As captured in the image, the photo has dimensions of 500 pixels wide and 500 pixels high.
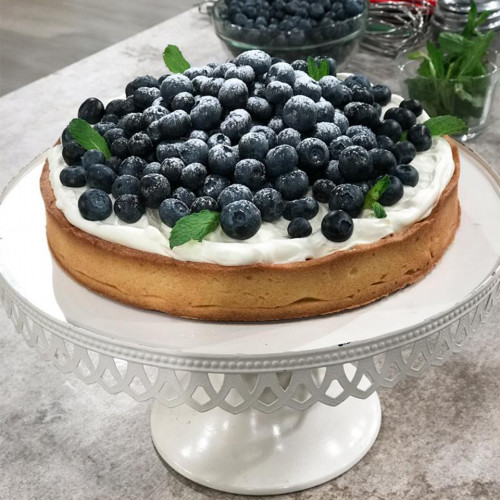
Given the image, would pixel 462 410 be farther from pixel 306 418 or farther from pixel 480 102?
pixel 480 102

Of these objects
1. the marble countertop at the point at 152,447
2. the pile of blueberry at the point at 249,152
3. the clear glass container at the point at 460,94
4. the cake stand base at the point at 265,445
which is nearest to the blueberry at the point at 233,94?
the pile of blueberry at the point at 249,152

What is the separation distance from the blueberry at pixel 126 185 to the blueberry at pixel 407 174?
0.43 m

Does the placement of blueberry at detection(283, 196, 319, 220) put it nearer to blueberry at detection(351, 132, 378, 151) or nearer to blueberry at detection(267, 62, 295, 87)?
blueberry at detection(351, 132, 378, 151)

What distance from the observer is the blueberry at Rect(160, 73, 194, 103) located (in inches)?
63.0

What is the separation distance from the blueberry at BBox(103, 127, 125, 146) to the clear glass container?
162 centimetres

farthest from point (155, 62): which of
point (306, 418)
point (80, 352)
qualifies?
point (80, 352)

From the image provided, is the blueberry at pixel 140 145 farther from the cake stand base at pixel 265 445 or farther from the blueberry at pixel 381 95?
the cake stand base at pixel 265 445

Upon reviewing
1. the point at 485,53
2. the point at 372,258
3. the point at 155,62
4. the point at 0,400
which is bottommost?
the point at 155,62

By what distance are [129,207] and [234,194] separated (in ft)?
0.58


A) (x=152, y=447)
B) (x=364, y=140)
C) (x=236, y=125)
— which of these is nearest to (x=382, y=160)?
(x=364, y=140)

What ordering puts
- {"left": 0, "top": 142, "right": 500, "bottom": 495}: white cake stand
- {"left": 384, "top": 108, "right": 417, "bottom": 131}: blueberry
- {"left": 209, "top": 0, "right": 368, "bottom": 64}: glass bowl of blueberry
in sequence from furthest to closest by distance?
{"left": 209, "top": 0, "right": 368, "bottom": 64}: glass bowl of blueberry → {"left": 384, "top": 108, "right": 417, "bottom": 131}: blueberry → {"left": 0, "top": 142, "right": 500, "bottom": 495}: white cake stand

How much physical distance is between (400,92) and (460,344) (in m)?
1.91

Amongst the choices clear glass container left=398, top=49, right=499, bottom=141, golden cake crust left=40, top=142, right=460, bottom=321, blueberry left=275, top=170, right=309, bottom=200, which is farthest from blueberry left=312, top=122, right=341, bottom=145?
clear glass container left=398, top=49, right=499, bottom=141

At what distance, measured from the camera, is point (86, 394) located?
2.09m
